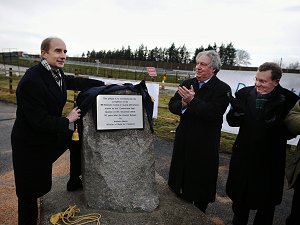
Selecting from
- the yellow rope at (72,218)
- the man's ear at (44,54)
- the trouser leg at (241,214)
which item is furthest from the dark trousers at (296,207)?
the man's ear at (44,54)

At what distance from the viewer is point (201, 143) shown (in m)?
3.35

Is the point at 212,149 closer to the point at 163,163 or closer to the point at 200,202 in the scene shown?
the point at 200,202

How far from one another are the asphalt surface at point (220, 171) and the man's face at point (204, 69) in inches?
78.5

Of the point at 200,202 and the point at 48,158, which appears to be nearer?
the point at 48,158

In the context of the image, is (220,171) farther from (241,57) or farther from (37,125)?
(241,57)

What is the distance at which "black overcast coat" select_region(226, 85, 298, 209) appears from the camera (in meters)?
3.12

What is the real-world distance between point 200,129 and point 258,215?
1273mm

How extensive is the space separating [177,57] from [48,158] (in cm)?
8118

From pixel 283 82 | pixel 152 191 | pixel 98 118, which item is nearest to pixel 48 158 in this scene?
pixel 98 118

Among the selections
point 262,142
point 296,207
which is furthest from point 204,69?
point 296,207

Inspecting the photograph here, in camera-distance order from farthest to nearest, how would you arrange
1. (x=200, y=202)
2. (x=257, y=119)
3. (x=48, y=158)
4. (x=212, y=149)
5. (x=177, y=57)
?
(x=177, y=57)
(x=200, y=202)
(x=212, y=149)
(x=257, y=119)
(x=48, y=158)

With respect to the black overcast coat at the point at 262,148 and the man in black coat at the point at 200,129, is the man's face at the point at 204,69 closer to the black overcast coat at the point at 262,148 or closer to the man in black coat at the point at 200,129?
the man in black coat at the point at 200,129

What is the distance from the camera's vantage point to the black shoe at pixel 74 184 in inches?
147

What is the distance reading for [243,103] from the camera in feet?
10.9
